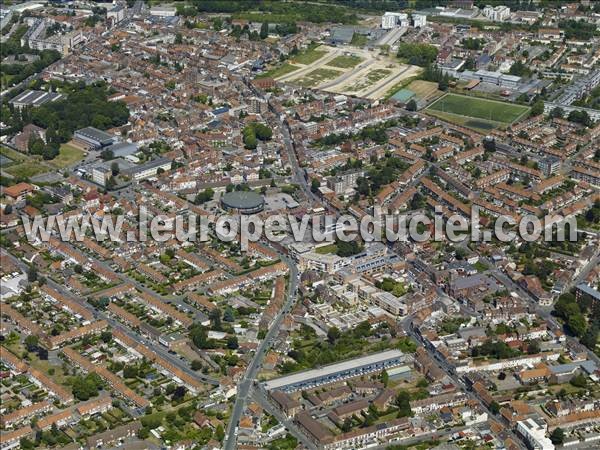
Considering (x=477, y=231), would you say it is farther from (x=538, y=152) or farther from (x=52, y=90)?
(x=52, y=90)

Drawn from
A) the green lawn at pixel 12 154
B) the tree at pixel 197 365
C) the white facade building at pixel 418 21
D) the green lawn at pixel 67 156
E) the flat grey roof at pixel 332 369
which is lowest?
the green lawn at pixel 12 154

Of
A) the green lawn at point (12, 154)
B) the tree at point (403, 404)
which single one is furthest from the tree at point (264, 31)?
the tree at point (403, 404)

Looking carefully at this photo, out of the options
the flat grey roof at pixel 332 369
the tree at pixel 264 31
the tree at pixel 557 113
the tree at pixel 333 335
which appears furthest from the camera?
the tree at pixel 264 31

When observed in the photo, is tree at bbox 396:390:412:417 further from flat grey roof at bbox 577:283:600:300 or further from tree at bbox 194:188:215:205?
Answer: tree at bbox 194:188:215:205

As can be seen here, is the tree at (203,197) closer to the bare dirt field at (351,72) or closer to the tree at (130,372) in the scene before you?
the tree at (130,372)

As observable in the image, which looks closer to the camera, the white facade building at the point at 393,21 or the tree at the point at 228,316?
the tree at the point at 228,316

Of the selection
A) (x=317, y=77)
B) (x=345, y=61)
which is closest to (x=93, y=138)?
(x=317, y=77)
